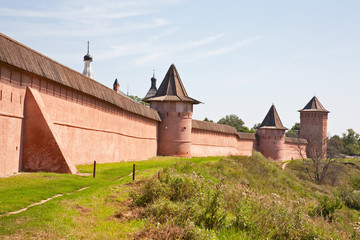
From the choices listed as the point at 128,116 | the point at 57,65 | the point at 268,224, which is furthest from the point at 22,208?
the point at 128,116

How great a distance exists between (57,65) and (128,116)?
7438mm

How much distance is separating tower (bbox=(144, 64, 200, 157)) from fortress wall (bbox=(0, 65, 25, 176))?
1529 centimetres

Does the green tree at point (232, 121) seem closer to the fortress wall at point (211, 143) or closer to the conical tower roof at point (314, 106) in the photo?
the conical tower roof at point (314, 106)

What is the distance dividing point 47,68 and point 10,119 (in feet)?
8.78

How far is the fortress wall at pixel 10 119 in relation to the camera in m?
10.0

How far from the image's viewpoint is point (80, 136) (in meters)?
14.8

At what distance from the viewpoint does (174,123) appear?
25781 millimetres

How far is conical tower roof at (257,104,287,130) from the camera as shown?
135 feet

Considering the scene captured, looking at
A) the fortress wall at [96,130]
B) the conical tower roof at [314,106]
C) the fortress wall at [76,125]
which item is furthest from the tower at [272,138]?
the fortress wall at [96,130]

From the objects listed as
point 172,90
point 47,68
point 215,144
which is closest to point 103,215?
point 47,68

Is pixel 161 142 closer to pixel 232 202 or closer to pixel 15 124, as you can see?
pixel 15 124

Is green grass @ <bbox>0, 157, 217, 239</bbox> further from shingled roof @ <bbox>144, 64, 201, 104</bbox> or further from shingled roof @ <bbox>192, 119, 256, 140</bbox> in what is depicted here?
shingled roof @ <bbox>192, 119, 256, 140</bbox>

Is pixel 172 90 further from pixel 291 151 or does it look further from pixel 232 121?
pixel 232 121

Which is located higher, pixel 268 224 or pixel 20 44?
pixel 20 44
